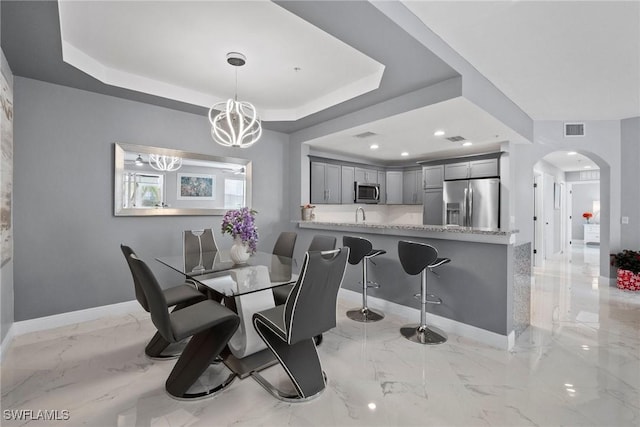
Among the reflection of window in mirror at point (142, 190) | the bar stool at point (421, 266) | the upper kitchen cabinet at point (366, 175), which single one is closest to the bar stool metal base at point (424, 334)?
the bar stool at point (421, 266)

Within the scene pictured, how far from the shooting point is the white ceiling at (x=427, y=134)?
131 inches

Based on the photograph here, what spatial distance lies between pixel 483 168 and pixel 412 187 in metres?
1.68

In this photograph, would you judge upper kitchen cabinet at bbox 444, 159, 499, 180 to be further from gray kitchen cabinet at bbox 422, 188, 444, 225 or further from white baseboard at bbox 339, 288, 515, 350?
white baseboard at bbox 339, 288, 515, 350

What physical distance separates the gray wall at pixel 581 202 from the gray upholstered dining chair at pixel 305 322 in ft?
39.0

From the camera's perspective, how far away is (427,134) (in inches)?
168

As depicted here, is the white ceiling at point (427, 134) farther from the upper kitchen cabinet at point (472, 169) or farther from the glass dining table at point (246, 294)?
the glass dining table at point (246, 294)

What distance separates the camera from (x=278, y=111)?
14.3ft

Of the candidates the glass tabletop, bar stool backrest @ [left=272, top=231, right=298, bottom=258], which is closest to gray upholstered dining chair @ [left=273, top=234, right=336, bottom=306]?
the glass tabletop

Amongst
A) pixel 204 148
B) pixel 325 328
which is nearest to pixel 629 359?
pixel 325 328

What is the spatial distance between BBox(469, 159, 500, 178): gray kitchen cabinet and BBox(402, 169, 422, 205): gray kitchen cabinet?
4.19ft

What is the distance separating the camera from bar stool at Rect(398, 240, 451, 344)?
2.69 metres

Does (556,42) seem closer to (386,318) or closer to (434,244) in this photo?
(434,244)

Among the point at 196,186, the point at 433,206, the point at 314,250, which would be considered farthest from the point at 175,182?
the point at 433,206

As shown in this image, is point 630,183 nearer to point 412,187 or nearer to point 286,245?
point 412,187
